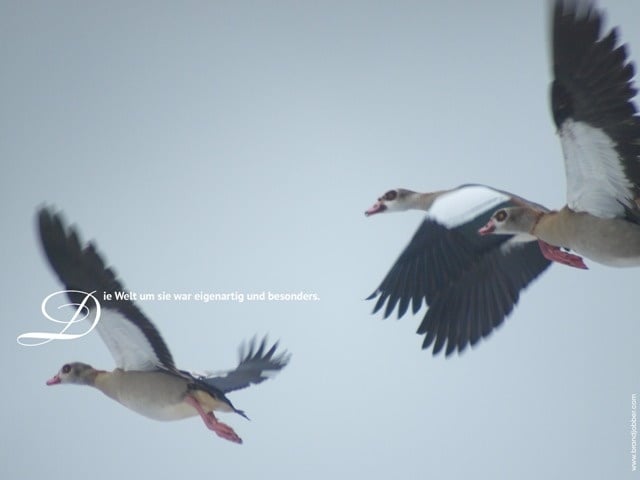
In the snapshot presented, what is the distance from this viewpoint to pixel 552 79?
7.76 feet

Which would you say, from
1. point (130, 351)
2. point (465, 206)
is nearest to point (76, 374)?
point (130, 351)

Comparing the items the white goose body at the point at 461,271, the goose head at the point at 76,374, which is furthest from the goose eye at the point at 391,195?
the goose head at the point at 76,374

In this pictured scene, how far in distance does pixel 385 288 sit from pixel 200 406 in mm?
579

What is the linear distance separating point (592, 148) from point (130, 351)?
1.33 m

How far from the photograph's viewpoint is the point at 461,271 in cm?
305

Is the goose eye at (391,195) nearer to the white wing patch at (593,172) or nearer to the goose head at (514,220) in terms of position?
the goose head at (514,220)

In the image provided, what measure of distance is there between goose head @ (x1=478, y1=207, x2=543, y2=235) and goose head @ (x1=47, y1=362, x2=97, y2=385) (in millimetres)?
1160

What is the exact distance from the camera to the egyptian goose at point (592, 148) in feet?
7.42

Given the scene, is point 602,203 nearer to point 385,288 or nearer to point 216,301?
point 385,288

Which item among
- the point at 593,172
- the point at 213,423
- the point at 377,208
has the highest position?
the point at 593,172

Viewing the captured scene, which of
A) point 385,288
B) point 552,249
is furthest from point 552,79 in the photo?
point 385,288

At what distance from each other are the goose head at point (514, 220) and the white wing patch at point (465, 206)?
0.17 meters

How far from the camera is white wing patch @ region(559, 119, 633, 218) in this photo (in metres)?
2.41

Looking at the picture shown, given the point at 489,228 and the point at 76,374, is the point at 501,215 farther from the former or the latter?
the point at 76,374
